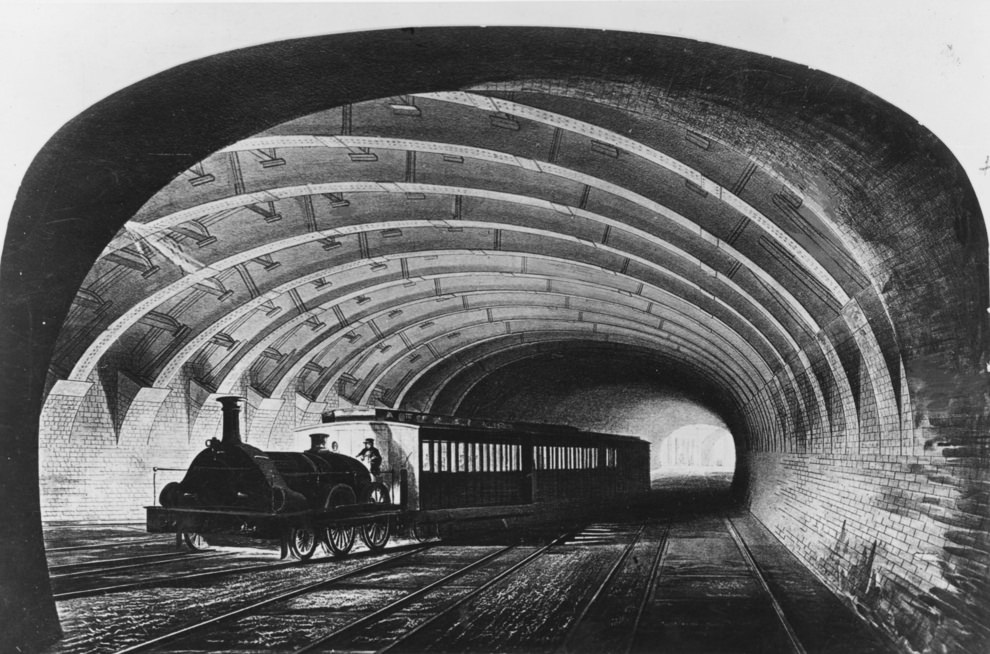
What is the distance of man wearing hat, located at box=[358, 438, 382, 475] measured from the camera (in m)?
15.5

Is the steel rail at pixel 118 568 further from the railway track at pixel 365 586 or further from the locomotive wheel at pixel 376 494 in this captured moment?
the railway track at pixel 365 586

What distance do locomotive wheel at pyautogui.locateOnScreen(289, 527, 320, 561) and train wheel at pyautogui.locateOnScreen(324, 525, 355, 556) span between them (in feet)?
0.80

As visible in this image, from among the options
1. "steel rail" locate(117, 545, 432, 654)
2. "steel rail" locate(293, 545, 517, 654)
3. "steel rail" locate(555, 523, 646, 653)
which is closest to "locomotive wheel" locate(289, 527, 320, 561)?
"steel rail" locate(117, 545, 432, 654)

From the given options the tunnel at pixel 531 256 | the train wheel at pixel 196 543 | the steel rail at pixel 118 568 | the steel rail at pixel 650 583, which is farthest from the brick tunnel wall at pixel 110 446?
the steel rail at pixel 650 583

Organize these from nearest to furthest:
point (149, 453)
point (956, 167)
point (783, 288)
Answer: point (956, 167) < point (783, 288) < point (149, 453)

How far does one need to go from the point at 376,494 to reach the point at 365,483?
0.48 metres

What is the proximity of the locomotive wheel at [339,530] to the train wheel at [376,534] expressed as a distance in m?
0.33

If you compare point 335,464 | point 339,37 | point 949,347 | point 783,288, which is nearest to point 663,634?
point 949,347

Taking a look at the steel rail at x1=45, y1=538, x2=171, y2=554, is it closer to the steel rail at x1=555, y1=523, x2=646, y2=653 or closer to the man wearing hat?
the man wearing hat

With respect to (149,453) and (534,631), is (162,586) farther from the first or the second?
(149,453)

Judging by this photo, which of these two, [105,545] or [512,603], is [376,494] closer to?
[105,545]

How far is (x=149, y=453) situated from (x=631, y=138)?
44.6 feet

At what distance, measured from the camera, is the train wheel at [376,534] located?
587 inches

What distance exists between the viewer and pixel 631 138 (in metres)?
9.69
